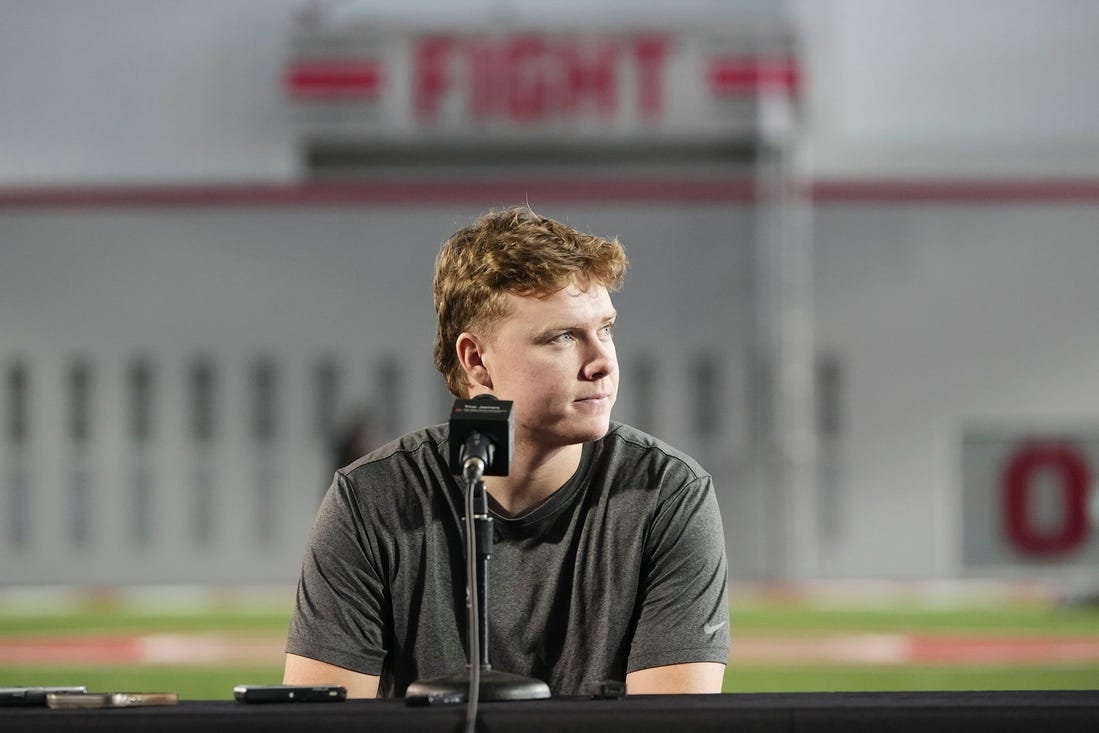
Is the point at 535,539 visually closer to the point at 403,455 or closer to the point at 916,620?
the point at 403,455

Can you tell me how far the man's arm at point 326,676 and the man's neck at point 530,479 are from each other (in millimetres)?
338

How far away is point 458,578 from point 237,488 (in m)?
13.3

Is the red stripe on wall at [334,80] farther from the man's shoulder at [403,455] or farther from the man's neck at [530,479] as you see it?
the man's neck at [530,479]

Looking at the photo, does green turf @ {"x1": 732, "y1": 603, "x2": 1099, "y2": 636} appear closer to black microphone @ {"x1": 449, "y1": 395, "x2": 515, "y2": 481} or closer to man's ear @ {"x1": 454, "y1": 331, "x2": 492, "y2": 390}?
man's ear @ {"x1": 454, "y1": 331, "x2": 492, "y2": 390}

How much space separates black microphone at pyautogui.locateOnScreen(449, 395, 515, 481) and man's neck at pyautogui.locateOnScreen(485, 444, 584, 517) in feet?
1.03

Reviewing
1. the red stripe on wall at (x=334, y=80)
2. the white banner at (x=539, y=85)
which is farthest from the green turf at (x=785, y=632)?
the red stripe on wall at (x=334, y=80)

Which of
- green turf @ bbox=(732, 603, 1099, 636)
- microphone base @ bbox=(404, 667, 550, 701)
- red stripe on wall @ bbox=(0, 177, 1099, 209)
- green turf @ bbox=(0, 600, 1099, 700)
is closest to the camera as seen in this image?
microphone base @ bbox=(404, 667, 550, 701)

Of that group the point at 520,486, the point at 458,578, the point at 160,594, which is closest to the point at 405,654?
the point at 458,578

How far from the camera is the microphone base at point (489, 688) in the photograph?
190 cm

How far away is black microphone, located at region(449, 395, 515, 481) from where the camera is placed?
2168mm

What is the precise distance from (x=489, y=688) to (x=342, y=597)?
607mm

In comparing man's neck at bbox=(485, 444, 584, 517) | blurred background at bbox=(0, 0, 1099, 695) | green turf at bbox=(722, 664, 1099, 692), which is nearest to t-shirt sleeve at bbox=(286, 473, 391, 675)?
man's neck at bbox=(485, 444, 584, 517)

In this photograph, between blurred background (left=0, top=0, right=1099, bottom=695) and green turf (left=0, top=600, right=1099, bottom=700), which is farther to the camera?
blurred background (left=0, top=0, right=1099, bottom=695)

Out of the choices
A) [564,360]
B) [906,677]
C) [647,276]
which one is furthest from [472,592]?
[647,276]
